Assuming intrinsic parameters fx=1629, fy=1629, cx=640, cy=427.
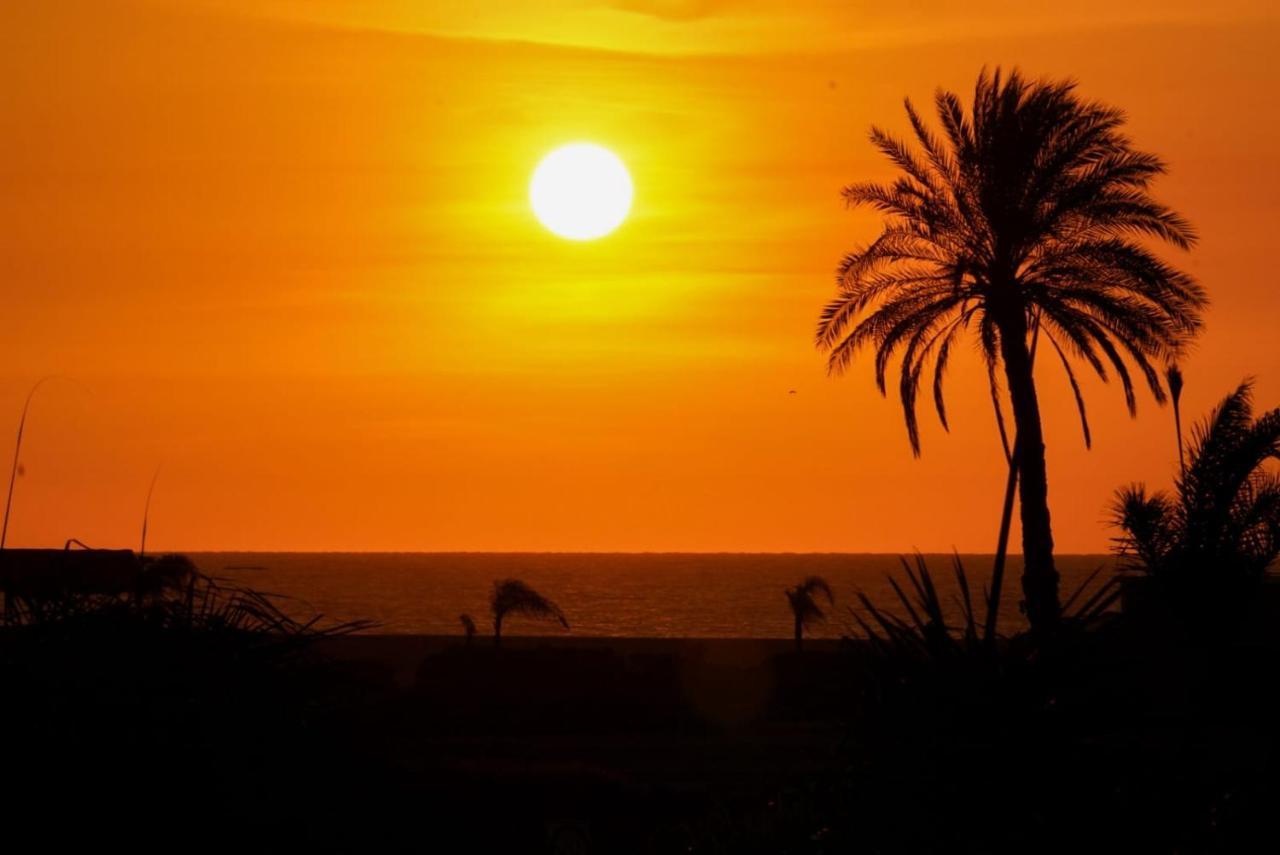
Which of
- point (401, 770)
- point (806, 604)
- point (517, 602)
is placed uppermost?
point (806, 604)

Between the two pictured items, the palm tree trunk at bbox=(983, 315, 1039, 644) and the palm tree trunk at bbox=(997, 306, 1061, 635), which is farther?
the palm tree trunk at bbox=(997, 306, 1061, 635)

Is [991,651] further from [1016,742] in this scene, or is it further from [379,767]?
[379,767]

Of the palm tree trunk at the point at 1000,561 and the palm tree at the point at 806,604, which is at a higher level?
the palm tree at the point at 806,604

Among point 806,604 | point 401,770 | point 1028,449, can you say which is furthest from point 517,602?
point 401,770

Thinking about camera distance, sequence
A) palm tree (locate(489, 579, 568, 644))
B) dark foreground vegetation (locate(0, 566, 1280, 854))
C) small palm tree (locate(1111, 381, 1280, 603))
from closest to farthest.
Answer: dark foreground vegetation (locate(0, 566, 1280, 854)), small palm tree (locate(1111, 381, 1280, 603)), palm tree (locate(489, 579, 568, 644))

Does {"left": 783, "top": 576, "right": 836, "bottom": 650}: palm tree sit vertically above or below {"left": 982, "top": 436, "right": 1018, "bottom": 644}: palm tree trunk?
above

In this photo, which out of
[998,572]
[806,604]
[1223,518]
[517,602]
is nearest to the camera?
[998,572]

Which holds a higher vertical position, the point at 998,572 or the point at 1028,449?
the point at 1028,449

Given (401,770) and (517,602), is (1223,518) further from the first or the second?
(517,602)

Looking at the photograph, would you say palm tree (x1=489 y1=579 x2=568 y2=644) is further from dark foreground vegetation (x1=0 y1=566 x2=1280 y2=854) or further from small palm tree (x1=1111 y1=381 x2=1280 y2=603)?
dark foreground vegetation (x1=0 y1=566 x2=1280 y2=854)

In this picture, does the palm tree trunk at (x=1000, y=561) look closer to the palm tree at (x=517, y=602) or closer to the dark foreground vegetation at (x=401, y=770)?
the dark foreground vegetation at (x=401, y=770)

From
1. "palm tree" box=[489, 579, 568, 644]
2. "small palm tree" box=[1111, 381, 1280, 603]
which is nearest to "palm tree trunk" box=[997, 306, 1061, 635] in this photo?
"small palm tree" box=[1111, 381, 1280, 603]

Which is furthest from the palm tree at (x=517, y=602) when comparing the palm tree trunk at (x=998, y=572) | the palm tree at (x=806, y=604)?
the palm tree trunk at (x=998, y=572)

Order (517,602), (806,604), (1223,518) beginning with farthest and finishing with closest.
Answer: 1. (806,604)
2. (517,602)
3. (1223,518)
